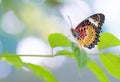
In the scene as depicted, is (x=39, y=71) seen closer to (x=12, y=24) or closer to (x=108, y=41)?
(x=108, y=41)

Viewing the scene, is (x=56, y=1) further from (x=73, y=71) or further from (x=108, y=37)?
(x=73, y=71)

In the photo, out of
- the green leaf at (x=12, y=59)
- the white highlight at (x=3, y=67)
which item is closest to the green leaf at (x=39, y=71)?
the green leaf at (x=12, y=59)

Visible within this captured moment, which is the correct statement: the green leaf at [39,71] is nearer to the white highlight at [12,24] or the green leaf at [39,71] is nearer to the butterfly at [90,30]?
the butterfly at [90,30]

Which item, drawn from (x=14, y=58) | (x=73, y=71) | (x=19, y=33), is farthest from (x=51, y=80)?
(x=73, y=71)

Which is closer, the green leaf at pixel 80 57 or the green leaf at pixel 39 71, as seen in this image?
the green leaf at pixel 80 57

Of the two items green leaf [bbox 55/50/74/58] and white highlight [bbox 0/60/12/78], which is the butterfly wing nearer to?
green leaf [bbox 55/50/74/58]

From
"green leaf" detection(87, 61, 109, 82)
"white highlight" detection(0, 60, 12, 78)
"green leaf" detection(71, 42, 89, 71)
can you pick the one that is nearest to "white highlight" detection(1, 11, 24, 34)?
"white highlight" detection(0, 60, 12, 78)

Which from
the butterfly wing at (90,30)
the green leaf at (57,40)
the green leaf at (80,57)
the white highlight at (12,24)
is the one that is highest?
the green leaf at (80,57)
